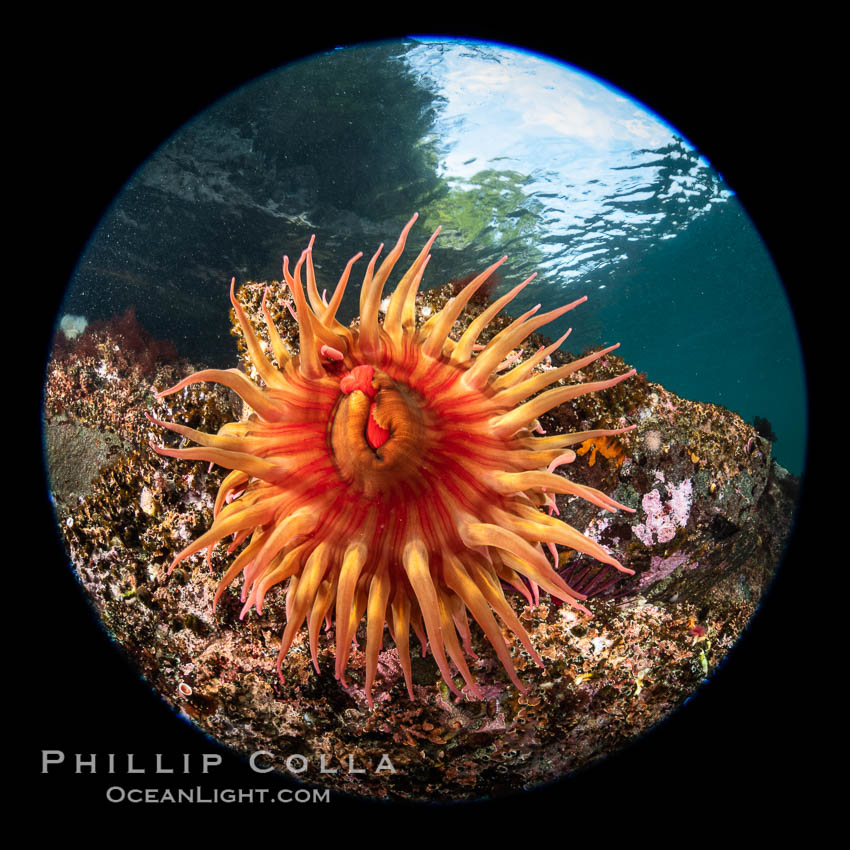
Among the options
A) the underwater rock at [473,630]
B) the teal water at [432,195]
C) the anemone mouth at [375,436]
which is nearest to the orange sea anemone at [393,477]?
the anemone mouth at [375,436]

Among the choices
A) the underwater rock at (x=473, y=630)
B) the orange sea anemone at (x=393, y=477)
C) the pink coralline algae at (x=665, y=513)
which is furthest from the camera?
the pink coralline algae at (x=665, y=513)

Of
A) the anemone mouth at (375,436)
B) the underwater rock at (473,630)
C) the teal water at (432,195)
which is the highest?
the teal water at (432,195)

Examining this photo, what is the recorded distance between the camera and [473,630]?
2361 millimetres

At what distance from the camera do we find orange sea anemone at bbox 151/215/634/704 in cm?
177

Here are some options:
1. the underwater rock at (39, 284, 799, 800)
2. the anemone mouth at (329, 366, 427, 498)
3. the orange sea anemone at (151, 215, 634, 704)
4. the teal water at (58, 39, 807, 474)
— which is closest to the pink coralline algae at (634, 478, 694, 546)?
the underwater rock at (39, 284, 799, 800)

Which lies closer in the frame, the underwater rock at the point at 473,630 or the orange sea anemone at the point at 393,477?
the orange sea anemone at the point at 393,477

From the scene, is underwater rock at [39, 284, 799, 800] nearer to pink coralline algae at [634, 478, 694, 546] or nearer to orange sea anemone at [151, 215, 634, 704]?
pink coralline algae at [634, 478, 694, 546]

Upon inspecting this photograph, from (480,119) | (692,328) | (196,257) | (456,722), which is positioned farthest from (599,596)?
(196,257)

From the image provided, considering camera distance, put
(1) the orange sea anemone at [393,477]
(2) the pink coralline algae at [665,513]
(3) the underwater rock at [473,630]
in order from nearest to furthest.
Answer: (1) the orange sea anemone at [393,477] < (3) the underwater rock at [473,630] < (2) the pink coralline algae at [665,513]

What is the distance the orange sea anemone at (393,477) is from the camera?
69.6 inches

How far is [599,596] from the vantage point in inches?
102

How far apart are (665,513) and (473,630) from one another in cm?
134

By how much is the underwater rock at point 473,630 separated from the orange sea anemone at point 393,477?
2.02ft

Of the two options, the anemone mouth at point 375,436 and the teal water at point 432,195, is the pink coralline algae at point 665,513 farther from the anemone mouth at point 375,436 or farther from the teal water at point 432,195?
the anemone mouth at point 375,436
